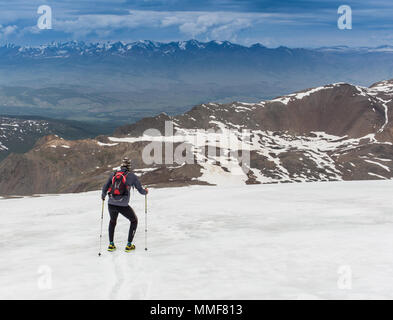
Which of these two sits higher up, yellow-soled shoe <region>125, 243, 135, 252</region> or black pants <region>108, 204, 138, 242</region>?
black pants <region>108, 204, 138, 242</region>

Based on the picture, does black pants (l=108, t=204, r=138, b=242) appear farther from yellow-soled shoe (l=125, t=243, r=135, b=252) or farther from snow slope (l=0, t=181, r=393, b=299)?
snow slope (l=0, t=181, r=393, b=299)

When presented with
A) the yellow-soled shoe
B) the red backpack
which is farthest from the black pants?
the red backpack

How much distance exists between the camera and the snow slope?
30.8 ft

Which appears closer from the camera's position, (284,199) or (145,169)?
(284,199)

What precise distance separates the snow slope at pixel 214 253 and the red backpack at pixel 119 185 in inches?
67.4

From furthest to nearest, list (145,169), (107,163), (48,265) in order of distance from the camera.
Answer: (107,163)
(145,169)
(48,265)

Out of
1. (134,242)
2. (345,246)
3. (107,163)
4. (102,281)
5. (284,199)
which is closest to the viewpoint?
(102,281)

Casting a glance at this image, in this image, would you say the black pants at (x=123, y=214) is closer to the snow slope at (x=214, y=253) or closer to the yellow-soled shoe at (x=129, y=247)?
the yellow-soled shoe at (x=129, y=247)

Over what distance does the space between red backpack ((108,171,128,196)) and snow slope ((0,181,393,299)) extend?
171cm

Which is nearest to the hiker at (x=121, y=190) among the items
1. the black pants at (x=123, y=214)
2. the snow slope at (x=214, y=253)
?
the black pants at (x=123, y=214)
